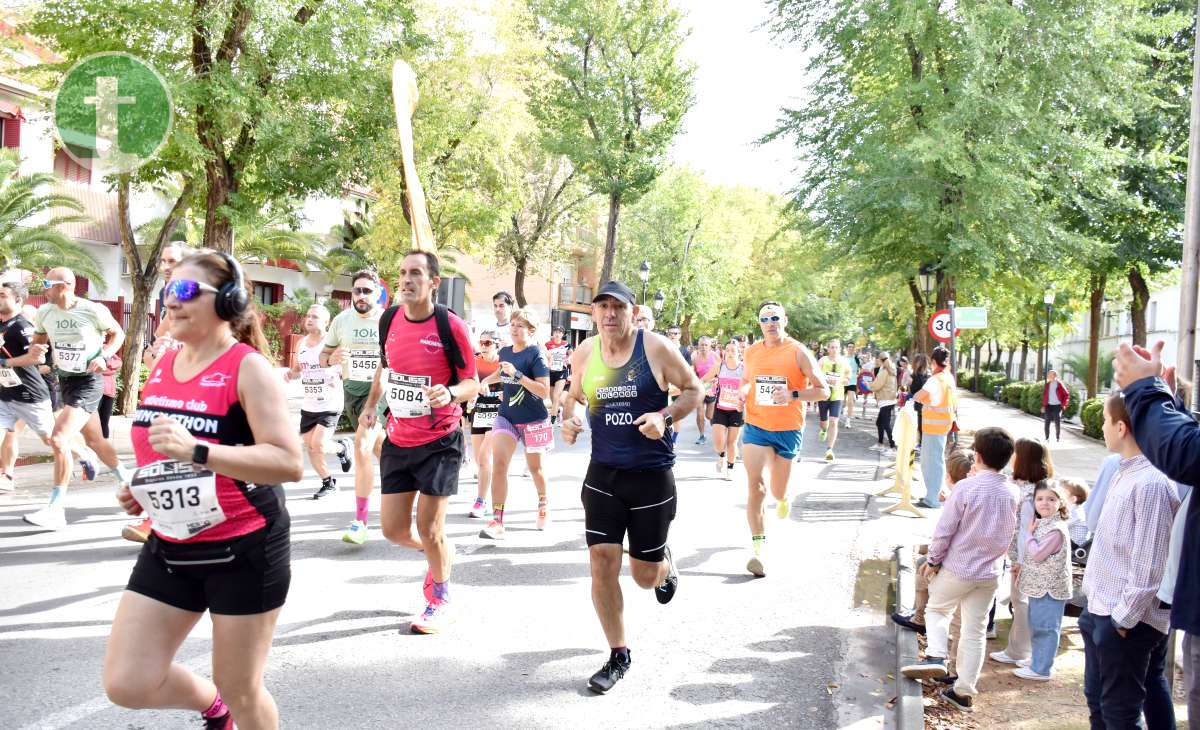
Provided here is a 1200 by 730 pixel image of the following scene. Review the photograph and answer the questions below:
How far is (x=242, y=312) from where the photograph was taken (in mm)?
3098

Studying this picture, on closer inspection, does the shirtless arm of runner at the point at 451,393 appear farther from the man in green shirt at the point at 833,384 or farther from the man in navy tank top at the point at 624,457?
A: the man in green shirt at the point at 833,384

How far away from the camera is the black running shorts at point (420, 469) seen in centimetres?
527

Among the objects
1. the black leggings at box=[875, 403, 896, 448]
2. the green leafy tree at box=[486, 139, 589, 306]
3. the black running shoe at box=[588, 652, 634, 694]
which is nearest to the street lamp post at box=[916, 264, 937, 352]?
the black leggings at box=[875, 403, 896, 448]

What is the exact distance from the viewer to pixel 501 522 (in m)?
7.92

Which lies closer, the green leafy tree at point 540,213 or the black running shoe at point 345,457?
the black running shoe at point 345,457

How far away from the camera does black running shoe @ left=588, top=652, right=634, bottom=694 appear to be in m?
4.49

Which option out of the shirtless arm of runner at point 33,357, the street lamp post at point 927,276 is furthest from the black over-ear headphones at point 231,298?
the street lamp post at point 927,276

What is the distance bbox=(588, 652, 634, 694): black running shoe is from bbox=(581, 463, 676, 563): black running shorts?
1.71 feet

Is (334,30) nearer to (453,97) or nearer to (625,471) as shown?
(625,471)

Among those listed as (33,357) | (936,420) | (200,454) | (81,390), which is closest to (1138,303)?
(936,420)

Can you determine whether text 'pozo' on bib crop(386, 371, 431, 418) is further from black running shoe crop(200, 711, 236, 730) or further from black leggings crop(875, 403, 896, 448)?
black leggings crop(875, 403, 896, 448)

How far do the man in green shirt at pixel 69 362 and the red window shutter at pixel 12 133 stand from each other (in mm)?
24351

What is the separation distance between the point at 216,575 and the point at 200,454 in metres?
0.45

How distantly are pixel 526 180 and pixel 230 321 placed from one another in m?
36.8
